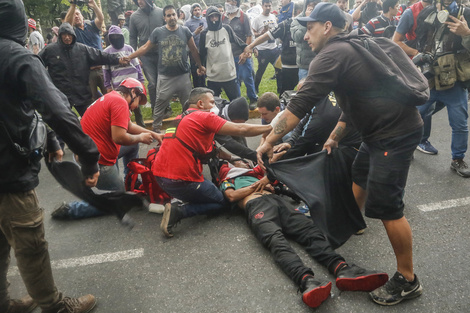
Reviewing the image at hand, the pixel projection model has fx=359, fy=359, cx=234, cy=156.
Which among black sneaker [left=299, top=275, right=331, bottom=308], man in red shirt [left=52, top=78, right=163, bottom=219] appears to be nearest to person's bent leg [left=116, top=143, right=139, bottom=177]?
man in red shirt [left=52, top=78, right=163, bottom=219]

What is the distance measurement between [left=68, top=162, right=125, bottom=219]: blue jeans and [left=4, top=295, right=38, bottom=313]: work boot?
4.46 ft

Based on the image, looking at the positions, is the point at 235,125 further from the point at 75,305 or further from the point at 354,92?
the point at 75,305

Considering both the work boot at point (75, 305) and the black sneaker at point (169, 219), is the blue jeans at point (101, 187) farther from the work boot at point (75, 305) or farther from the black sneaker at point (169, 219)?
the work boot at point (75, 305)

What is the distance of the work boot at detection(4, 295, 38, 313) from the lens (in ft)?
8.08

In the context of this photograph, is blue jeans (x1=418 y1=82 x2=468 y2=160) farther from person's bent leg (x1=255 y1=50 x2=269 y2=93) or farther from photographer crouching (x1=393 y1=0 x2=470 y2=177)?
person's bent leg (x1=255 y1=50 x2=269 y2=93)

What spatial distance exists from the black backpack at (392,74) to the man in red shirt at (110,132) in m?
2.24

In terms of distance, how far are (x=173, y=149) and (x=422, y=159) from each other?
3298 mm

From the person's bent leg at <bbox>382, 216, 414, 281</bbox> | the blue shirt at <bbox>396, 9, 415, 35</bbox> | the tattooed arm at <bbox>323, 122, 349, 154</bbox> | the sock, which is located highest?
the blue shirt at <bbox>396, 9, 415, 35</bbox>

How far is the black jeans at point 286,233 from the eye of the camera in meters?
2.70

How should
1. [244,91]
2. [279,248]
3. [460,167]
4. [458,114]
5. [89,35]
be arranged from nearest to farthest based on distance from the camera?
[279,248] < [458,114] < [460,167] < [89,35] < [244,91]

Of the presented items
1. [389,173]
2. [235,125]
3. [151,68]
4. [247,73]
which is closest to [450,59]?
[389,173]

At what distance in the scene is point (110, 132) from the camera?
3787 millimetres

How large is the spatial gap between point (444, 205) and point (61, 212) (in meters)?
3.97

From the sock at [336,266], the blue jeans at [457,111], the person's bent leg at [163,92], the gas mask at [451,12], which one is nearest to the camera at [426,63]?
the blue jeans at [457,111]
